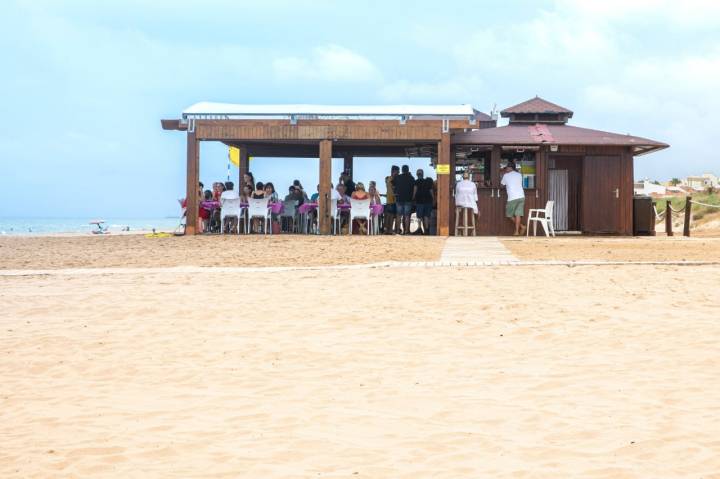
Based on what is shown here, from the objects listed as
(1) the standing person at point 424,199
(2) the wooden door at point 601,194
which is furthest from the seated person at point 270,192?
(2) the wooden door at point 601,194

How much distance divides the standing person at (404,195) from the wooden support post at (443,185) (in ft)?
2.20

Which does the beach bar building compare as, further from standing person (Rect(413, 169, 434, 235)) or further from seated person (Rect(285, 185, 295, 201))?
seated person (Rect(285, 185, 295, 201))

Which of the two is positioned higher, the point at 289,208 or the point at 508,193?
the point at 508,193

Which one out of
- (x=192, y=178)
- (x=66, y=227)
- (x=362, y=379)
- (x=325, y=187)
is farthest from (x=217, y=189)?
(x=66, y=227)

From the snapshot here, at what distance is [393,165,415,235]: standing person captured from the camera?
65.0 feet

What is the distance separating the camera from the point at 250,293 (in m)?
8.92

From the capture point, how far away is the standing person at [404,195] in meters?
19.8

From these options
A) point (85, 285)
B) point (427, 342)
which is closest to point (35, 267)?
point (85, 285)

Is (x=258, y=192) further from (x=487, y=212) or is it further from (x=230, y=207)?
(x=487, y=212)

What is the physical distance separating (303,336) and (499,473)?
3.30 m

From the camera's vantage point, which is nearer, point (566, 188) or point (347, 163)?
point (566, 188)

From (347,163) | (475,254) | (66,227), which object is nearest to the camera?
(475,254)

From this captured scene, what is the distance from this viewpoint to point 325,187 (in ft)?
66.1

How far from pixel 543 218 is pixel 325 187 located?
5274mm
